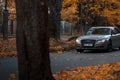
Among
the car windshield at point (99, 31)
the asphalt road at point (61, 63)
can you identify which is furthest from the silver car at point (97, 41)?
the asphalt road at point (61, 63)

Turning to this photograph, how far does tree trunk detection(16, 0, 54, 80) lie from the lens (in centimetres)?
780

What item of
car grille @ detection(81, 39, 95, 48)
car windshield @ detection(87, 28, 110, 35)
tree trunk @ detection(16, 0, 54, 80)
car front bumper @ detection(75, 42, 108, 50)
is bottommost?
car front bumper @ detection(75, 42, 108, 50)

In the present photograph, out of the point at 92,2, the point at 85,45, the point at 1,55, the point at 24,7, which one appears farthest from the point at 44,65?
the point at 92,2

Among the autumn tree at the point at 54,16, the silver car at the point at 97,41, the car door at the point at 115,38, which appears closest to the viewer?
the silver car at the point at 97,41

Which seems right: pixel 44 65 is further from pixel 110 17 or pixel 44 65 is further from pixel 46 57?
pixel 110 17

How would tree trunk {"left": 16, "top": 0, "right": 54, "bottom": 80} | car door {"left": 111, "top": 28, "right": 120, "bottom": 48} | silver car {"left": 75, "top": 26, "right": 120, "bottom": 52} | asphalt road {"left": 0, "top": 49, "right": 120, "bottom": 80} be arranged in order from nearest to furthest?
tree trunk {"left": 16, "top": 0, "right": 54, "bottom": 80} → asphalt road {"left": 0, "top": 49, "right": 120, "bottom": 80} → silver car {"left": 75, "top": 26, "right": 120, "bottom": 52} → car door {"left": 111, "top": 28, "right": 120, "bottom": 48}

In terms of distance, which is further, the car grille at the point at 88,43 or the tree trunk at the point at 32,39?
the car grille at the point at 88,43

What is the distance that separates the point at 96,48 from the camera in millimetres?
20984

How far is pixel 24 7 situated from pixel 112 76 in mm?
3353

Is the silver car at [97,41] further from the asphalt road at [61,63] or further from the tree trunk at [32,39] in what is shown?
the tree trunk at [32,39]

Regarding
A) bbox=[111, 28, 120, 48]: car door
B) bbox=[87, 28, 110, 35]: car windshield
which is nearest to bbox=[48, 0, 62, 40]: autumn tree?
bbox=[87, 28, 110, 35]: car windshield

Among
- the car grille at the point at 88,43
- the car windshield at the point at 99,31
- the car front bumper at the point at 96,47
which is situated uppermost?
the car windshield at the point at 99,31

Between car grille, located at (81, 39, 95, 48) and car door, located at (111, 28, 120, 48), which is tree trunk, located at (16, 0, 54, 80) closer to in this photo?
car grille, located at (81, 39, 95, 48)

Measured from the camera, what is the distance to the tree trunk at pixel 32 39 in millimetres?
7805
